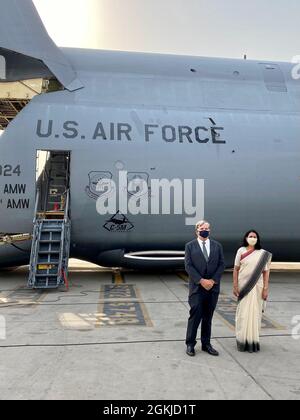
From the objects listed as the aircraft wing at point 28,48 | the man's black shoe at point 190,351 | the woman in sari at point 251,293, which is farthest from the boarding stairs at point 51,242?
the woman in sari at point 251,293

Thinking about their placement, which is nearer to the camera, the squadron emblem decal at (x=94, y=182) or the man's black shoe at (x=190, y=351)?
the man's black shoe at (x=190, y=351)

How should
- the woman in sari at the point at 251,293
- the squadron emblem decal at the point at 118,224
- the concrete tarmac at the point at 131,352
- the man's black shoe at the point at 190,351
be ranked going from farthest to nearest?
the squadron emblem decal at the point at 118,224, the woman in sari at the point at 251,293, the man's black shoe at the point at 190,351, the concrete tarmac at the point at 131,352

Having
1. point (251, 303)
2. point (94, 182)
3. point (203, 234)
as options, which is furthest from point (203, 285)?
point (94, 182)

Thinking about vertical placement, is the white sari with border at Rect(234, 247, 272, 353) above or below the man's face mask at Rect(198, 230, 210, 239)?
below

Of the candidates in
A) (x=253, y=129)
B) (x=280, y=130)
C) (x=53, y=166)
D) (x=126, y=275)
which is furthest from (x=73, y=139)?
(x=280, y=130)

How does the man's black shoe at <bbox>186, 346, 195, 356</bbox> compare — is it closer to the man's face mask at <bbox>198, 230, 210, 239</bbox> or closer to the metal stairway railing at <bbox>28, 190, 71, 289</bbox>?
the man's face mask at <bbox>198, 230, 210, 239</bbox>

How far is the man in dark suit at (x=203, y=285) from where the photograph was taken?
5.78 meters

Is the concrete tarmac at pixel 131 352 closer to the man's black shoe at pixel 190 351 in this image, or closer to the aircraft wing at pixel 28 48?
the man's black shoe at pixel 190 351

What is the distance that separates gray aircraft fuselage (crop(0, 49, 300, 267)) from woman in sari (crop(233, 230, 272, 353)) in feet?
21.5

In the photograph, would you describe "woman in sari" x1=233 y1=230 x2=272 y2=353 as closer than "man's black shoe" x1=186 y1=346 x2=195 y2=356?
No

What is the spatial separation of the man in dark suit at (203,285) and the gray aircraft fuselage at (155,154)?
6.60 meters

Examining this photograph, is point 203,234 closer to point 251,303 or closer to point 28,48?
point 251,303

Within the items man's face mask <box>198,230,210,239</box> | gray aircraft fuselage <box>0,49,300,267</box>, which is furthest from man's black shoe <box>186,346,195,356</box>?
gray aircraft fuselage <box>0,49,300,267</box>

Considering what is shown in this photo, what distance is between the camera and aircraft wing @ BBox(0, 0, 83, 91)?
12125 millimetres
